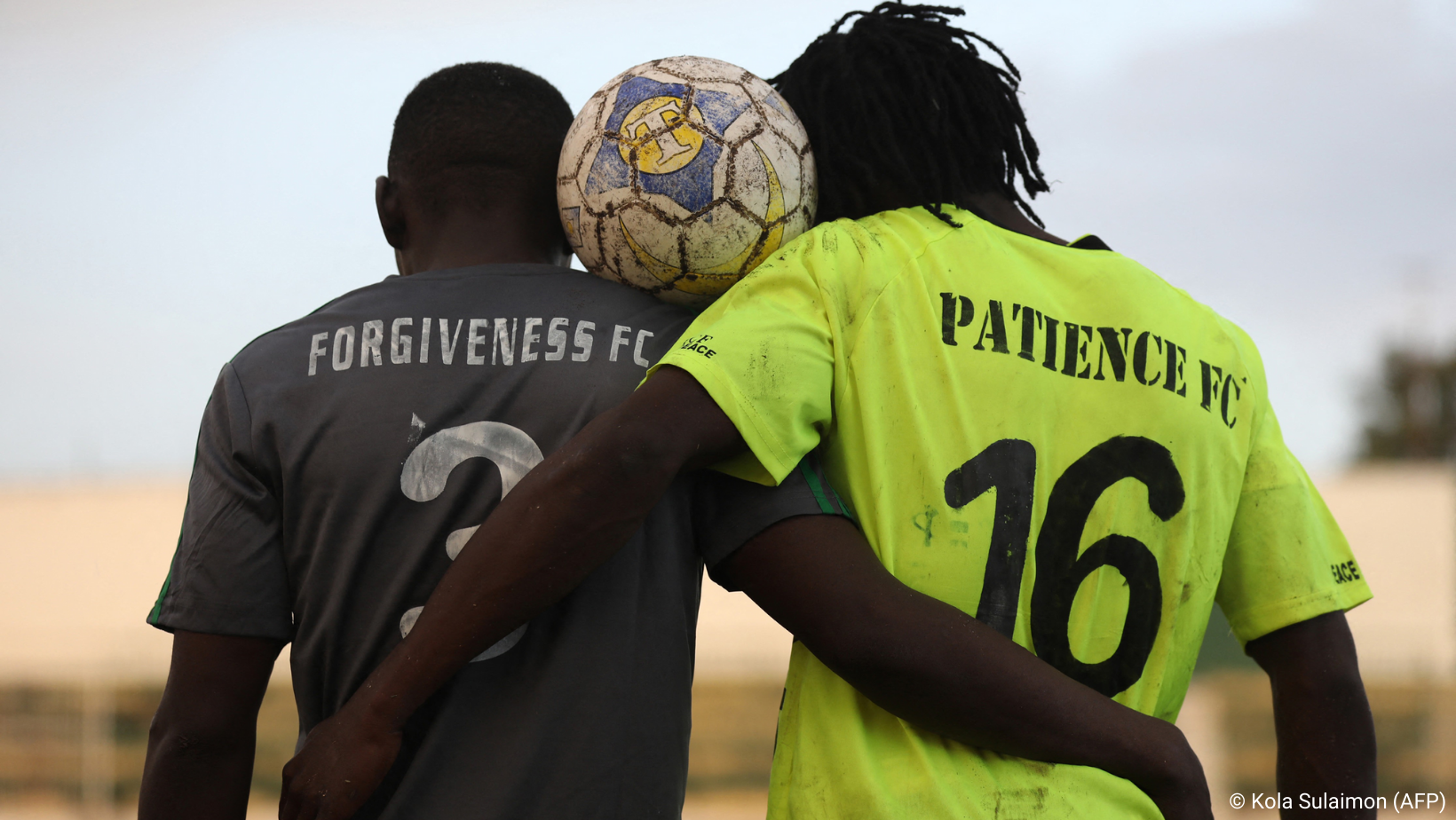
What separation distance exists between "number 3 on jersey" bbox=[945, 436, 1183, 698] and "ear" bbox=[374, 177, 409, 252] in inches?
49.5

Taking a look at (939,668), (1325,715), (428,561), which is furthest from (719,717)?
(939,668)

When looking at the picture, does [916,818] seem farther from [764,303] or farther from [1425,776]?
[1425,776]

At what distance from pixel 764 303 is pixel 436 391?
653mm

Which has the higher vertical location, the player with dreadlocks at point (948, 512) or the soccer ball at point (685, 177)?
the soccer ball at point (685, 177)

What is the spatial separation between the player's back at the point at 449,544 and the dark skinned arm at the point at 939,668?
366 mm

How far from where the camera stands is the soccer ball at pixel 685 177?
208 centimetres

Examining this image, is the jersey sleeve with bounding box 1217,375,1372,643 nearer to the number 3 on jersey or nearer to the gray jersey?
the number 3 on jersey

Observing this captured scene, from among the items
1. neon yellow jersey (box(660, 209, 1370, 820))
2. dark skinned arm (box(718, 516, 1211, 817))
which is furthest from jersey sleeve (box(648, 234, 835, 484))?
dark skinned arm (box(718, 516, 1211, 817))

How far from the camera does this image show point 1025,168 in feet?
7.76

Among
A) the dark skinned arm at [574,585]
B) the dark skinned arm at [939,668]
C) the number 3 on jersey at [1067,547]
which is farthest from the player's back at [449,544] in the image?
the number 3 on jersey at [1067,547]

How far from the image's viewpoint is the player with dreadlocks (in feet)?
5.95

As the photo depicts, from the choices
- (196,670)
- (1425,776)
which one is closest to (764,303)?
(196,670)

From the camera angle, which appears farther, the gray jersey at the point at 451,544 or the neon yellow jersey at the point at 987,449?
the gray jersey at the point at 451,544

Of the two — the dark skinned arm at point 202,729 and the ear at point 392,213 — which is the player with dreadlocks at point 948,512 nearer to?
the dark skinned arm at point 202,729
